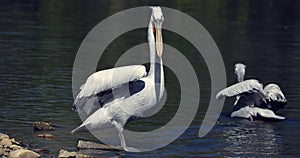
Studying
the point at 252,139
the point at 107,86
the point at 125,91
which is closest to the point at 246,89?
the point at 252,139

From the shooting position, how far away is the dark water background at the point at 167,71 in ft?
32.8

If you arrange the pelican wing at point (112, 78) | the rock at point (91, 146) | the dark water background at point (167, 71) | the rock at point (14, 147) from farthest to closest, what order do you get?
the dark water background at point (167, 71), the rock at point (91, 146), the pelican wing at point (112, 78), the rock at point (14, 147)

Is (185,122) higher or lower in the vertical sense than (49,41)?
lower

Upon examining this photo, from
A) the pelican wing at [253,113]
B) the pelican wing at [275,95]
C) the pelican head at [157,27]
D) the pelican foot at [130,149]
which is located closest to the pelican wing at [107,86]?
the pelican head at [157,27]

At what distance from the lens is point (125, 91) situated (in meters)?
9.41

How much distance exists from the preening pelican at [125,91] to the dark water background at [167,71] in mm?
452

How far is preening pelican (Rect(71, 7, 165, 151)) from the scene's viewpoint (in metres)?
9.13

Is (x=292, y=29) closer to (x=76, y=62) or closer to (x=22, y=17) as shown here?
(x=22, y=17)

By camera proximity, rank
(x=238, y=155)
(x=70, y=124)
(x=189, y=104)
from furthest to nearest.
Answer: (x=189, y=104) → (x=70, y=124) → (x=238, y=155)

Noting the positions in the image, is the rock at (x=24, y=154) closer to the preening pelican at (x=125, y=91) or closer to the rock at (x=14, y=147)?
the rock at (x=14, y=147)

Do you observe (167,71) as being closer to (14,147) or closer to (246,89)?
(246,89)

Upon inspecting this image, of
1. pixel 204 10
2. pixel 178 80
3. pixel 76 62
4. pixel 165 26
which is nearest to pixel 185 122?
pixel 178 80

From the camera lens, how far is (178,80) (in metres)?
14.6

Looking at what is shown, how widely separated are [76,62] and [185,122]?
16.5 feet
